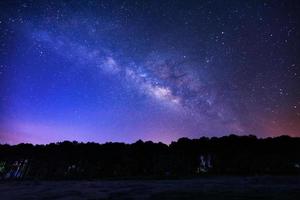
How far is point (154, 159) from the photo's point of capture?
224 feet

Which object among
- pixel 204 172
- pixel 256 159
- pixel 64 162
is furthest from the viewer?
pixel 64 162

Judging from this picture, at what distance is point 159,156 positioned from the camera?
67.9 meters

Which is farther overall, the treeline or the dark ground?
the treeline

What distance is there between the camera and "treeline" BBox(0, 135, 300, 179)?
5912 cm

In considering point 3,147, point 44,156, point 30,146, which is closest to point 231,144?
point 44,156

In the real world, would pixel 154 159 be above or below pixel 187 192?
above

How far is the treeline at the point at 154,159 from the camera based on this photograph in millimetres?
59125

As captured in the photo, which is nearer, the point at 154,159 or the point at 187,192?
the point at 187,192

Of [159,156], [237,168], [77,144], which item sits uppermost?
[77,144]

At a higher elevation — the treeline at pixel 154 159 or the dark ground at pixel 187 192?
the treeline at pixel 154 159

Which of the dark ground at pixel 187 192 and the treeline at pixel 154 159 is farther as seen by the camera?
the treeline at pixel 154 159

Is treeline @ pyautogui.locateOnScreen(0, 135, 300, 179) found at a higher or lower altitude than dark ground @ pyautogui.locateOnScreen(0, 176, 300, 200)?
higher

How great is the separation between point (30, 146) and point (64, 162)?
1117 centimetres

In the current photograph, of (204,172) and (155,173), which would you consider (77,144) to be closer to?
(155,173)
